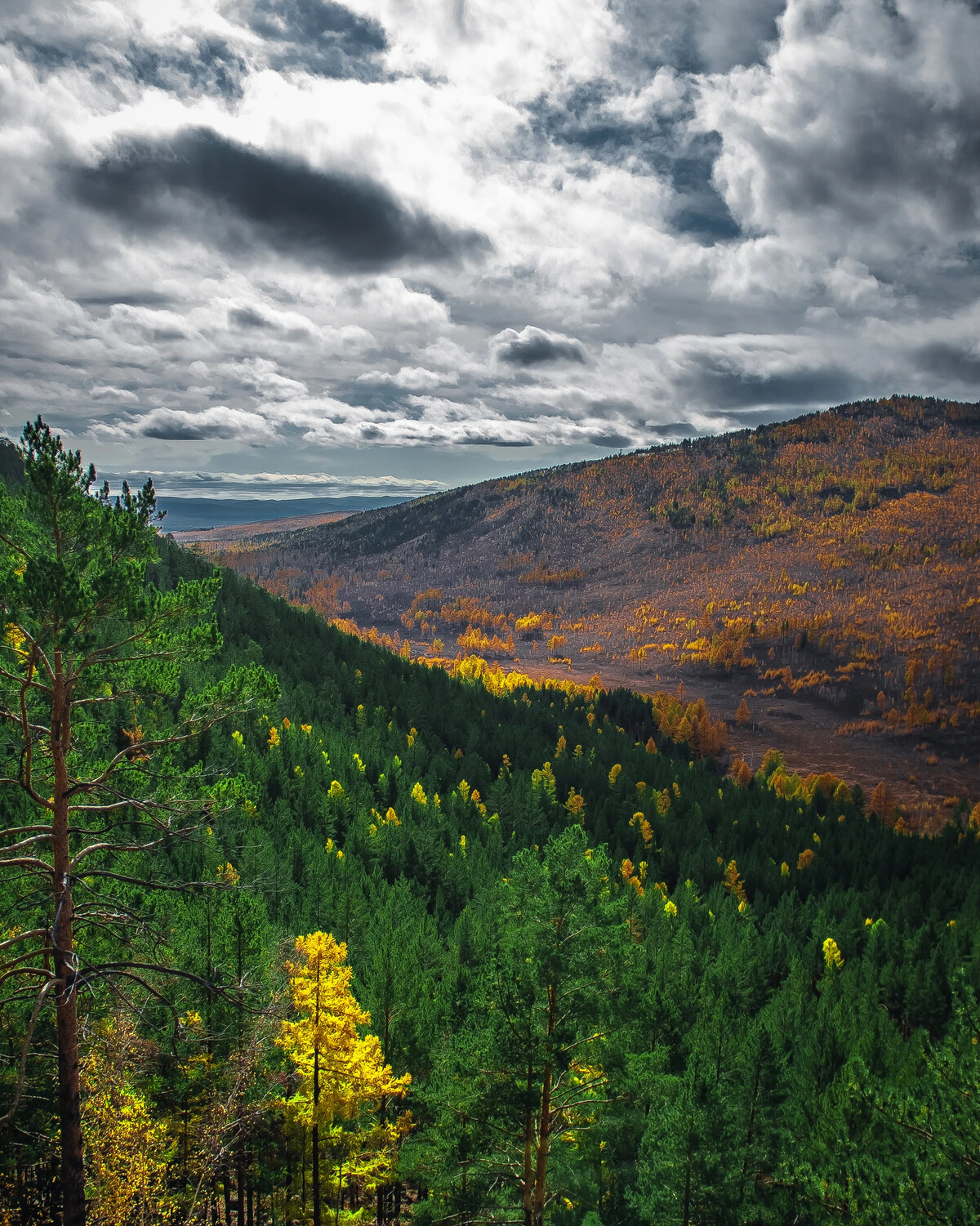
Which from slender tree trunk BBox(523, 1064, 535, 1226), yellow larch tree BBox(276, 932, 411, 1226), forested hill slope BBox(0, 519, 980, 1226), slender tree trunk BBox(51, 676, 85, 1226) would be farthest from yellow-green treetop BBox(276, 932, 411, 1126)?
slender tree trunk BBox(51, 676, 85, 1226)

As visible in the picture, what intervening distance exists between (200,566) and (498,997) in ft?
601

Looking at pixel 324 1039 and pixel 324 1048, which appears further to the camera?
pixel 324 1048

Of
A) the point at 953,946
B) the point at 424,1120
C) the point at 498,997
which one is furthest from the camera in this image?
the point at 953,946

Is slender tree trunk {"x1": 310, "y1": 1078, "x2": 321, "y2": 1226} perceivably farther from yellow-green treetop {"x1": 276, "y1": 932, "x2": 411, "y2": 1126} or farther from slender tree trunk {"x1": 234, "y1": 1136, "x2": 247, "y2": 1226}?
slender tree trunk {"x1": 234, "y1": 1136, "x2": 247, "y2": 1226}

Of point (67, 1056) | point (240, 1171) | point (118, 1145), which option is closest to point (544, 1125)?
point (118, 1145)

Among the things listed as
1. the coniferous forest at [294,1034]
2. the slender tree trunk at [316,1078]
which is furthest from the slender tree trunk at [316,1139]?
the coniferous forest at [294,1034]

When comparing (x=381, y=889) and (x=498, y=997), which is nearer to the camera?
(x=498, y=997)

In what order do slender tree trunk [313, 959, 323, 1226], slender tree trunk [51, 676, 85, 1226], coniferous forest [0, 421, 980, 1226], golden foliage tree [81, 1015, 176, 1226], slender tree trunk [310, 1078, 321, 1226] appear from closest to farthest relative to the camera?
slender tree trunk [51, 676, 85, 1226] → coniferous forest [0, 421, 980, 1226] → golden foliage tree [81, 1015, 176, 1226] → slender tree trunk [313, 959, 323, 1226] → slender tree trunk [310, 1078, 321, 1226]

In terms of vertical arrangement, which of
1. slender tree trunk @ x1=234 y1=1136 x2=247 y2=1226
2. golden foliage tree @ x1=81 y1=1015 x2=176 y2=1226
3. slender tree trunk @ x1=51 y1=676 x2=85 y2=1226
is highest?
slender tree trunk @ x1=51 y1=676 x2=85 y2=1226

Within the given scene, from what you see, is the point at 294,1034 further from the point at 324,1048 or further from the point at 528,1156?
the point at 528,1156

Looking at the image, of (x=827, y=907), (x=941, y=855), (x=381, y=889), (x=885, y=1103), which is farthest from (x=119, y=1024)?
(x=941, y=855)

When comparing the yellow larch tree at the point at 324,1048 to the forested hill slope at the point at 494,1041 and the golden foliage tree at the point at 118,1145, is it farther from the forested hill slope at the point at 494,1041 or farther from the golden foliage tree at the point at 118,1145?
the golden foliage tree at the point at 118,1145

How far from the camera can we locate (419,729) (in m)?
140

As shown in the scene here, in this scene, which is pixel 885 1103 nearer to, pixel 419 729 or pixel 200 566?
pixel 419 729
